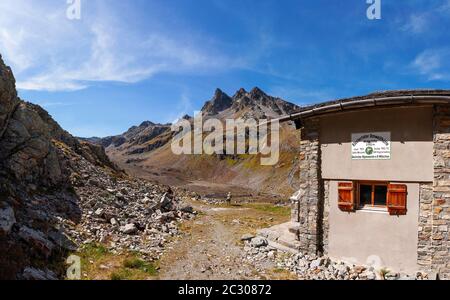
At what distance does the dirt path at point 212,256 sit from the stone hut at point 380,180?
264cm

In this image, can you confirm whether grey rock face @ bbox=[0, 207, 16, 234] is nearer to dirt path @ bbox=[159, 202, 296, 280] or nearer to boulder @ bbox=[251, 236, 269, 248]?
dirt path @ bbox=[159, 202, 296, 280]

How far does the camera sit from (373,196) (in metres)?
11.4

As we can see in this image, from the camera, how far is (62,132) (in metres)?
29.9

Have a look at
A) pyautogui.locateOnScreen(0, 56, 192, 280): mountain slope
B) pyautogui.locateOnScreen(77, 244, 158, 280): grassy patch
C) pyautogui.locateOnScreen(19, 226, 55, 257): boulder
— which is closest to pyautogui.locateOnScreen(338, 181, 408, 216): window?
pyautogui.locateOnScreen(77, 244, 158, 280): grassy patch

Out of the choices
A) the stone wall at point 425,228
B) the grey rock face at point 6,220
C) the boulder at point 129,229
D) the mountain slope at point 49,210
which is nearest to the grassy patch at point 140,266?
the mountain slope at point 49,210

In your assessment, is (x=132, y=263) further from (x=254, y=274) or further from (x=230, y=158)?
(x=230, y=158)

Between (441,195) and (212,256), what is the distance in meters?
8.80

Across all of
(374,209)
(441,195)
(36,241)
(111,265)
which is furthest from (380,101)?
(36,241)

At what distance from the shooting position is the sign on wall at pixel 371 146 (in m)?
10.9

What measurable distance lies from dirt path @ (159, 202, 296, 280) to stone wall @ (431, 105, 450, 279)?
506 centimetres

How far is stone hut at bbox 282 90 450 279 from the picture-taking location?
1008 centimetres

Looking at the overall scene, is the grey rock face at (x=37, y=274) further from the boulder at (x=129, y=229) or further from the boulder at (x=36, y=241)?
the boulder at (x=129, y=229)
